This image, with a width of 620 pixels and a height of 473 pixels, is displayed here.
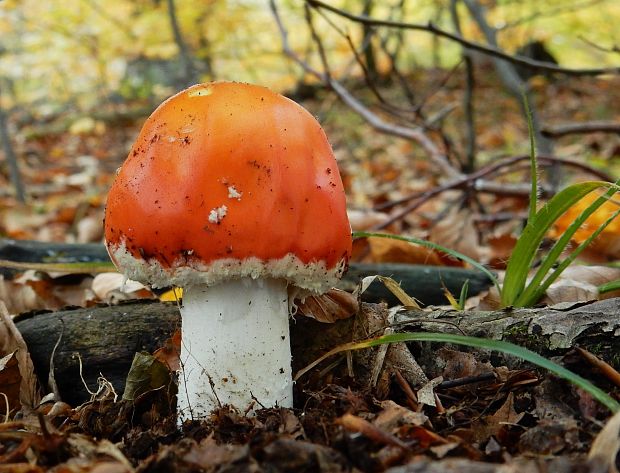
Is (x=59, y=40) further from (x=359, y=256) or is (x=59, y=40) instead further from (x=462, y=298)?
(x=462, y=298)

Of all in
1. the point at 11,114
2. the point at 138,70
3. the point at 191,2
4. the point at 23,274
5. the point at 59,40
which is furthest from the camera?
the point at 138,70

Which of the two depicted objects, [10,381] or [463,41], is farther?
[463,41]

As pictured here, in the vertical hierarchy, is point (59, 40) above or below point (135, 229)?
above

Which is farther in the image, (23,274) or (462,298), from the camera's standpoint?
(23,274)

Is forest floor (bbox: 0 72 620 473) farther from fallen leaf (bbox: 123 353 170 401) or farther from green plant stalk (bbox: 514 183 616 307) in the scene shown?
green plant stalk (bbox: 514 183 616 307)

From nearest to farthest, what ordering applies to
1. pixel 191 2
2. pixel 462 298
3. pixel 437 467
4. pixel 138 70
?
1. pixel 437 467
2. pixel 462 298
3. pixel 191 2
4. pixel 138 70

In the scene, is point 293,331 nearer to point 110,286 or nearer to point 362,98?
point 110,286

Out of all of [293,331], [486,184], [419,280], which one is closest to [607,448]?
[293,331]

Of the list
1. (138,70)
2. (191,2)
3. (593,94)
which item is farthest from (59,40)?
(593,94)
